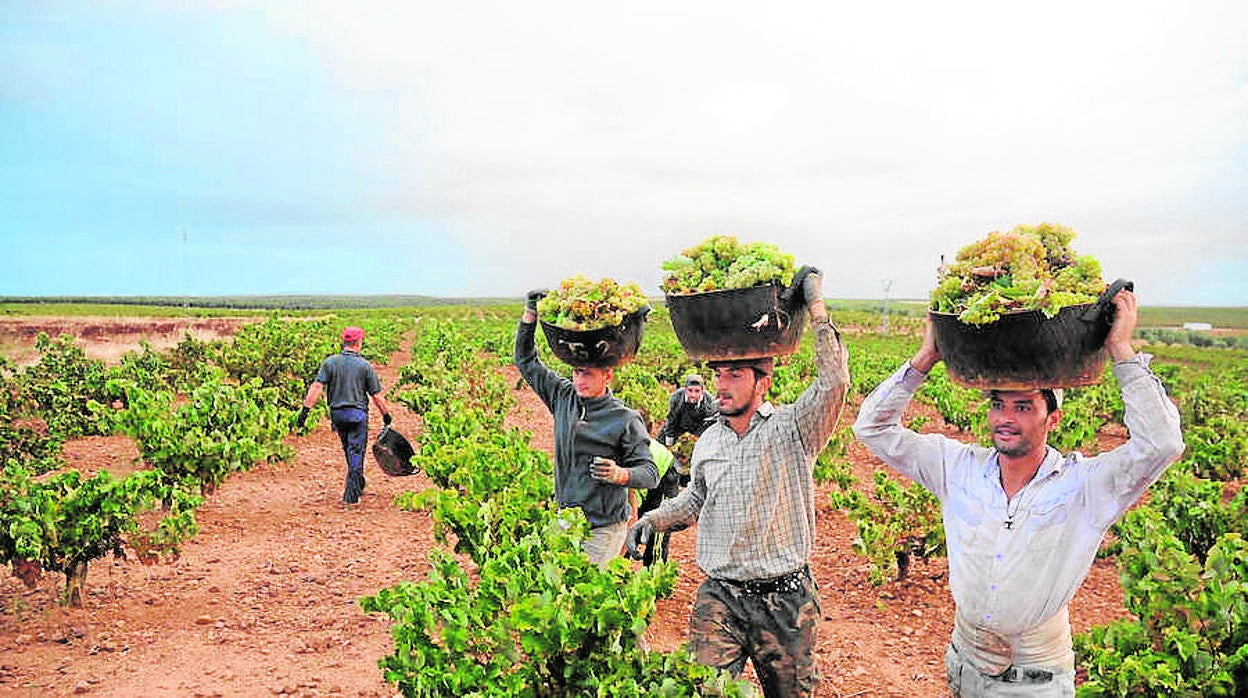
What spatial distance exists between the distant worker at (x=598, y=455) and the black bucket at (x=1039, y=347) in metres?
2.36

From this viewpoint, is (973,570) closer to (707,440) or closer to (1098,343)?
(1098,343)

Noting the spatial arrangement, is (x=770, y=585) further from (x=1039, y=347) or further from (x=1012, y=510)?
(x=1039, y=347)

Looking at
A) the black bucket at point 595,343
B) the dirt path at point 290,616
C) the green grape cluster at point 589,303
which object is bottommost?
the dirt path at point 290,616

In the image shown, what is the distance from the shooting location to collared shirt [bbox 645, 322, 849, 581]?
3.86 metres

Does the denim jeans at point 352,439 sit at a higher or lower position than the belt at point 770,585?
lower

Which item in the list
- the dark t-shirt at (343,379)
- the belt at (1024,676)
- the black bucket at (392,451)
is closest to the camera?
the belt at (1024,676)

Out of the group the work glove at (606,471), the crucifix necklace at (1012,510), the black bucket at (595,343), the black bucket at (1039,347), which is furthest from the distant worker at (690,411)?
the black bucket at (1039,347)

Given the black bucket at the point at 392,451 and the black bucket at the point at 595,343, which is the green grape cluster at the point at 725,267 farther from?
the black bucket at the point at 392,451

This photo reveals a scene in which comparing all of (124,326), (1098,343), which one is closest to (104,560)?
(1098,343)

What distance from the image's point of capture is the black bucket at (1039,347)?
2943mm

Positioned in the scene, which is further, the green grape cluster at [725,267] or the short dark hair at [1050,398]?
the green grape cluster at [725,267]

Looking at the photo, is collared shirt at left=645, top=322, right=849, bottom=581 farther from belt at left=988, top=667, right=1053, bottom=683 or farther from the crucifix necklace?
belt at left=988, top=667, right=1053, bottom=683

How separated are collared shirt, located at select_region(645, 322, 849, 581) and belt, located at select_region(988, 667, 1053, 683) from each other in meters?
0.97

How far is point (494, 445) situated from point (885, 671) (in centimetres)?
369
